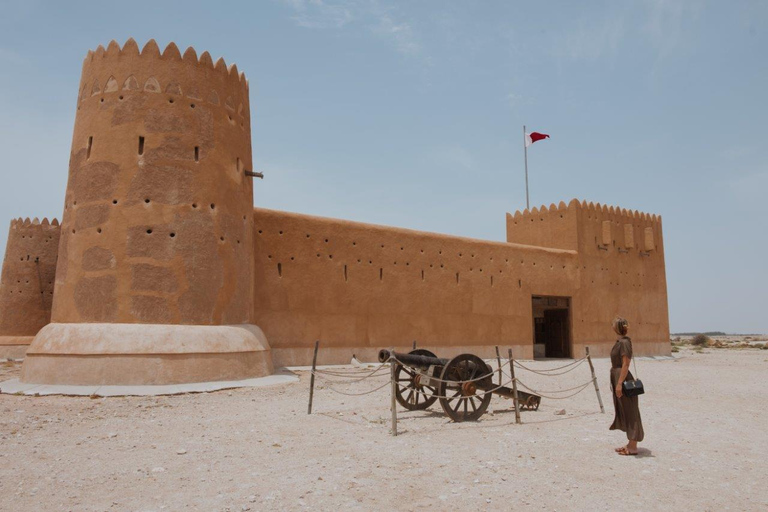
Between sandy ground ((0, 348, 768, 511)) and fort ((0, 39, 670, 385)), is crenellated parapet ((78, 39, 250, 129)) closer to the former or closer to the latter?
fort ((0, 39, 670, 385))

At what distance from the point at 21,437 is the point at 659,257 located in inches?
939

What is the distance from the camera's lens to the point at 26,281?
53.3ft

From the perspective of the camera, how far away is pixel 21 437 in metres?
6.42

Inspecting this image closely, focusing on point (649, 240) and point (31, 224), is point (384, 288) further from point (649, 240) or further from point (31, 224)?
point (649, 240)

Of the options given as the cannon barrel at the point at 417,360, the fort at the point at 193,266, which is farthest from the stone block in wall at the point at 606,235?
the cannon barrel at the point at 417,360

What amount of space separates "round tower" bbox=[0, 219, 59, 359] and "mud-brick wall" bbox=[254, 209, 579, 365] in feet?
22.9

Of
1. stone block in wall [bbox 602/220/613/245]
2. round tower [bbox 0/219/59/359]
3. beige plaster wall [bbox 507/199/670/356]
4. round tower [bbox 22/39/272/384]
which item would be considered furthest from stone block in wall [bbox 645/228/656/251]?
round tower [bbox 0/219/59/359]

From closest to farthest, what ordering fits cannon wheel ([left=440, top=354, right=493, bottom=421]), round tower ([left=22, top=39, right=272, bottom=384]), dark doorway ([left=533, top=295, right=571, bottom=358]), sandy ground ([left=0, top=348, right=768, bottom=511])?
1. sandy ground ([left=0, top=348, right=768, bottom=511])
2. cannon wheel ([left=440, top=354, right=493, bottom=421])
3. round tower ([left=22, top=39, right=272, bottom=384])
4. dark doorway ([left=533, top=295, right=571, bottom=358])

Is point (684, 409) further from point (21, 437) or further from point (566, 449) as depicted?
point (21, 437)

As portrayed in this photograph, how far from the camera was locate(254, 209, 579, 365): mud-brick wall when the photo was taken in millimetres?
14562

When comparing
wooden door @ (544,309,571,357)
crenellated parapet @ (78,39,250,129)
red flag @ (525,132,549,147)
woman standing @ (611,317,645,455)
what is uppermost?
red flag @ (525,132,549,147)

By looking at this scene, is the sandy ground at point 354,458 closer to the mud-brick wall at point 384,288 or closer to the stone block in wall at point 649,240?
the mud-brick wall at point 384,288

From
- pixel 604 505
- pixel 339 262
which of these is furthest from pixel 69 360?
pixel 604 505

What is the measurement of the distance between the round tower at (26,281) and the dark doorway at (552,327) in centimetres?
1556
